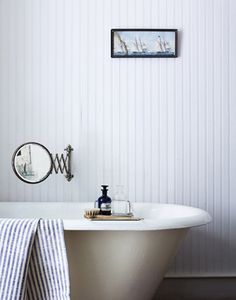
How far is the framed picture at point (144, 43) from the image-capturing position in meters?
3.16

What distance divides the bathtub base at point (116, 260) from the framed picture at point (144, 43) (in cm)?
128

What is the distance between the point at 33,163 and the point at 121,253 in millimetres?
1068

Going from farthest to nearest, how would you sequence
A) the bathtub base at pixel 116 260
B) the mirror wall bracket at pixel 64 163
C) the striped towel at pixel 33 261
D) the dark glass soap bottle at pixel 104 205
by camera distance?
the mirror wall bracket at pixel 64 163 < the dark glass soap bottle at pixel 104 205 < the bathtub base at pixel 116 260 < the striped towel at pixel 33 261

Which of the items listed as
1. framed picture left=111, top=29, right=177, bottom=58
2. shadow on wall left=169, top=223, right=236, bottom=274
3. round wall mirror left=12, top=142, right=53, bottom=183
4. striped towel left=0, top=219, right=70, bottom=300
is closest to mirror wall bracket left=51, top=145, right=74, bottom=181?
round wall mirror left=12, top=142, right=53, bottom=183

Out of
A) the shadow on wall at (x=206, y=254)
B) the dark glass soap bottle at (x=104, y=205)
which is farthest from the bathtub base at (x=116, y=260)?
the shadow on wall at (x=206, y=254)

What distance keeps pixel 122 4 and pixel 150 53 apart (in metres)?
0.37

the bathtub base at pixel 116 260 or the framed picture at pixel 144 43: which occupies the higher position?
the framed picture at pixel 144 43

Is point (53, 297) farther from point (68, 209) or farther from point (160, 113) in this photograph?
point (160, 113)

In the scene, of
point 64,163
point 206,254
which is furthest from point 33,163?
point 206,254

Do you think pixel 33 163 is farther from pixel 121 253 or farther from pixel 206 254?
pixel 206 254

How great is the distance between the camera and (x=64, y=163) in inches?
122

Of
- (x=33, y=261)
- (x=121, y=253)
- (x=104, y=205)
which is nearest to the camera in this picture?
(x=33, y=261)

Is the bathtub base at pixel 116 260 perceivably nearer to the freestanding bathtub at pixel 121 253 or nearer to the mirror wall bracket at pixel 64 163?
the freestanding bathtub at pixel 121 253

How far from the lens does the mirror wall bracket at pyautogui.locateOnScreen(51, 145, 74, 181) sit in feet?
10.1
